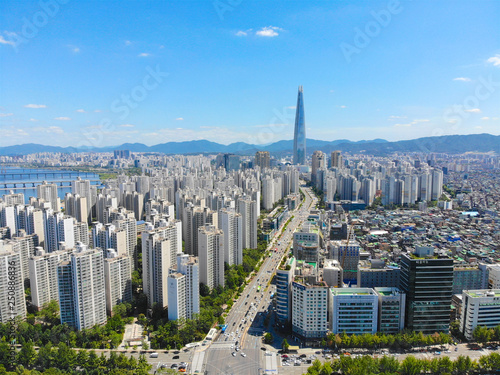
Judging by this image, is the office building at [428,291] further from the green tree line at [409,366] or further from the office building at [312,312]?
the office building at [312,312]

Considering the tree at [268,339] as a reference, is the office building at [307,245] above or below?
above

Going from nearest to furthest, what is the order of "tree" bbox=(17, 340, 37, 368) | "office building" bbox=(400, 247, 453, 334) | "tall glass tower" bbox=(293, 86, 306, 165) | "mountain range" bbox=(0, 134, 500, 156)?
"tree" bbox=(17, 340, 37, 368) → "office building" bbox=(400, 247, 453, 334) → "mountain range" bbox=(0, 134, 500, 156) → "tall glass tower" bbox=(293, 86, 306, 165)

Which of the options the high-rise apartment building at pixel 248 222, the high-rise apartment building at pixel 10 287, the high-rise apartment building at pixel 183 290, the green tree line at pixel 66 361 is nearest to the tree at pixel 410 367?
the high-rise apartment building at pixel 183 290

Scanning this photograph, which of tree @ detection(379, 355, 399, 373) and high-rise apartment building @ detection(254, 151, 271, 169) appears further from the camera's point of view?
high-rise apartment building @ detection(254, 151, 271, 169)

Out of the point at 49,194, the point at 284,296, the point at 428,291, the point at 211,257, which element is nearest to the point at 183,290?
the point at 211,257

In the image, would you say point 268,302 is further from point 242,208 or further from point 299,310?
point 242,208

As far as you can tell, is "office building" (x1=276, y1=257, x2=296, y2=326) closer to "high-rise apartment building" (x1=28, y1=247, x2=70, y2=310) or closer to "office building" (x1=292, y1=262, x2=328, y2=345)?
"office building" (x1=292, y1=262, x2=328, y2=345)

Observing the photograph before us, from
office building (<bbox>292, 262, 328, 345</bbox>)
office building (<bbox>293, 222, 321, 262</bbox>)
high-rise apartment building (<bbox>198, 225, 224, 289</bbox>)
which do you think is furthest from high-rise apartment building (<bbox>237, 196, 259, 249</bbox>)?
office building (<bbox>292, 262, 328, 345</bbox>)

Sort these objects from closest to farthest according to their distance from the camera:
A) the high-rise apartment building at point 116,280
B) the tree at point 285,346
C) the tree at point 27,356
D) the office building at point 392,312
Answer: the tree at point 27,356
the tree at point 285,346
the office building at point 392,312
the high-rise apartment building at point 116,280
